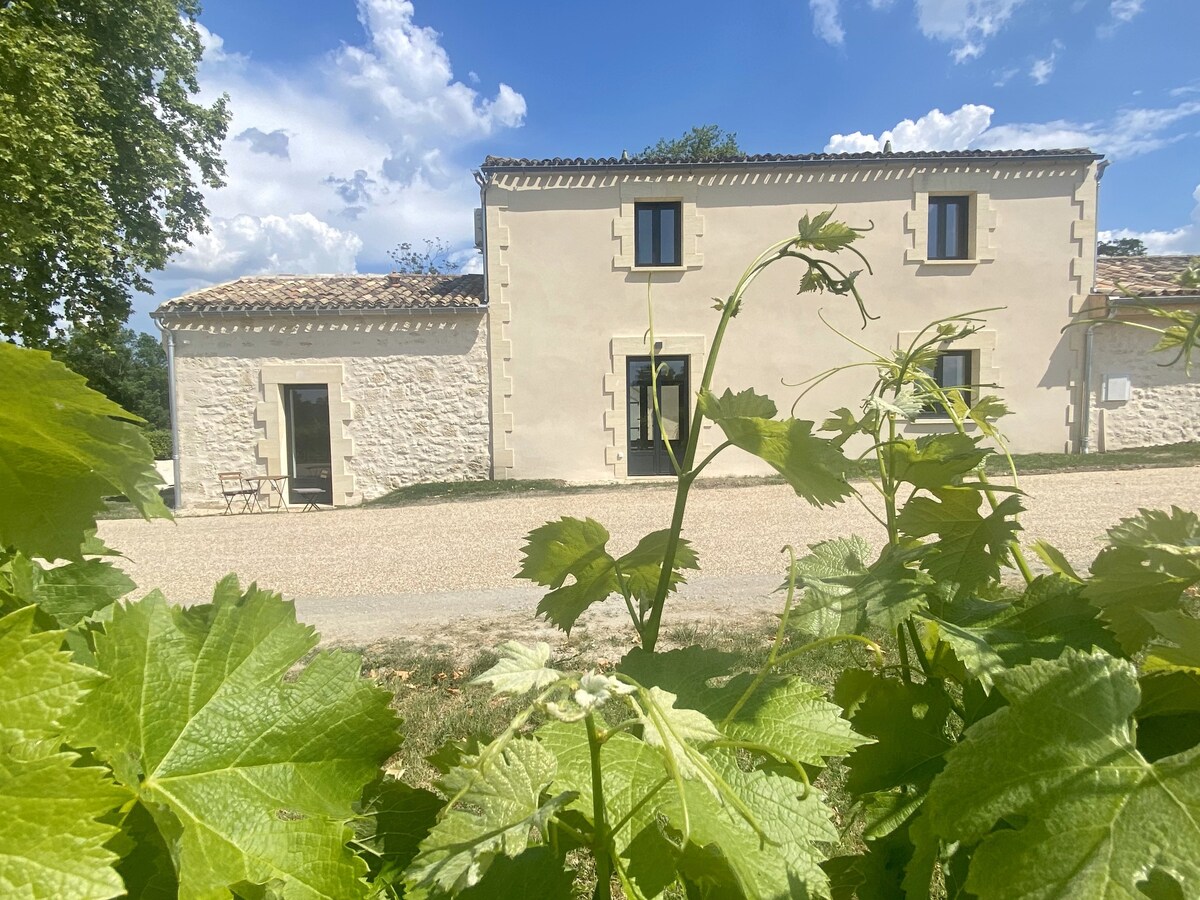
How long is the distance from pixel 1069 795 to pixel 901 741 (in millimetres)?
216

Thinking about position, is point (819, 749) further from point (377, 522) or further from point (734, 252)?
point (734, 252)

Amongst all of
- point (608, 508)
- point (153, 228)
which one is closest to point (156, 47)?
point (153, 228)

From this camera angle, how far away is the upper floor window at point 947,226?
454 inches

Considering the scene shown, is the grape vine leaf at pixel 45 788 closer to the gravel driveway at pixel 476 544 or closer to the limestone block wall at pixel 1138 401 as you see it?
the gravel driveway at pixel 476 544

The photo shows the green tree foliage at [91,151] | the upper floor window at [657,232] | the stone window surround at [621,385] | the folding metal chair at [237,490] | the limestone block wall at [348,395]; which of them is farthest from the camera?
the upper floor window at [657,232]

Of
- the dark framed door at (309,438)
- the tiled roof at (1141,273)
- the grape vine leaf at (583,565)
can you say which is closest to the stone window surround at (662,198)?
the dark framed door at (309,438)

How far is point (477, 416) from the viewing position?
11070mm

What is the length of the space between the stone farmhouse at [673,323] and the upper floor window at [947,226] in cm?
23

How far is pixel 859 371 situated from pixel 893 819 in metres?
12.1

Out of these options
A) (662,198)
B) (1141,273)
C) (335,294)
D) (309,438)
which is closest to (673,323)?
(662,198)

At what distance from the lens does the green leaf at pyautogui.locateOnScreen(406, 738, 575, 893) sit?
338 millimetres

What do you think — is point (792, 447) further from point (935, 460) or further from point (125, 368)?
point (125, 368)

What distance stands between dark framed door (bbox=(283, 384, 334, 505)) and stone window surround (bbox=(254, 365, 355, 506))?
1.31 feet

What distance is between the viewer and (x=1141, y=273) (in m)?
11.4
